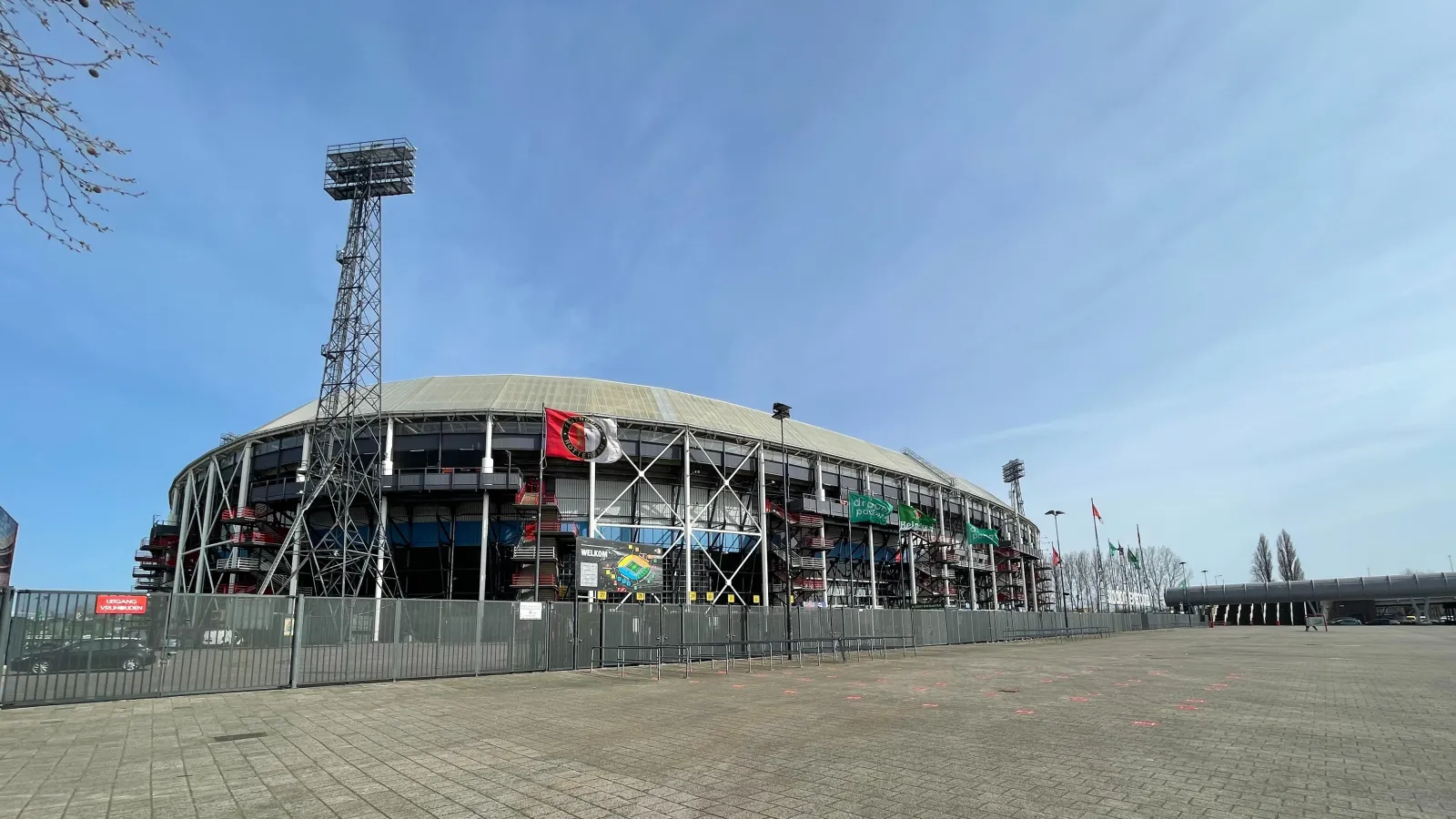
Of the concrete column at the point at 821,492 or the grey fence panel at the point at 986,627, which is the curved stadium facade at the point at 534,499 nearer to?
the concrete column at the point at 821,492

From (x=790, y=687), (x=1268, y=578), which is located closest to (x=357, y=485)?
(x=790, y=687)

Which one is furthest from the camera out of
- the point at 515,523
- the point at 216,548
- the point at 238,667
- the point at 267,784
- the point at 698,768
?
the point at 216,548

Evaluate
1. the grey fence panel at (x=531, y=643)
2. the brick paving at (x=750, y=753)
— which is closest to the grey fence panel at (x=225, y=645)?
the brick paving at (x=750, y=753)

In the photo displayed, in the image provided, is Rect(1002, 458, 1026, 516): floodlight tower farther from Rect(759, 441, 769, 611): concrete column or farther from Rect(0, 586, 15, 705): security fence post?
Rect(0, 586, 15, 705): security fence post

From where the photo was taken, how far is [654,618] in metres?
27.2

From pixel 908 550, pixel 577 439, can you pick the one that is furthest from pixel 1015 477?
pixel 577 439

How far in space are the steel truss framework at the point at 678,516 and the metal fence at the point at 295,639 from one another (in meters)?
22.6

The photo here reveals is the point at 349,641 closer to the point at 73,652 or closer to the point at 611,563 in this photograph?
the point at 73,652

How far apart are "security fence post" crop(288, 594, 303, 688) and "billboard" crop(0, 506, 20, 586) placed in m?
26.7

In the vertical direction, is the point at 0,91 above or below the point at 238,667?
above

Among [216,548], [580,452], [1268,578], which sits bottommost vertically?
[1268,578]

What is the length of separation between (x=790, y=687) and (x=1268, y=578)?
15910cm

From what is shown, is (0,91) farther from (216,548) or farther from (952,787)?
(216,548)

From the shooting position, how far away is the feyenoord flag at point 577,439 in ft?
116
